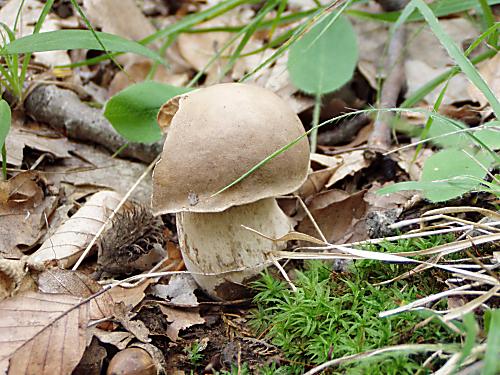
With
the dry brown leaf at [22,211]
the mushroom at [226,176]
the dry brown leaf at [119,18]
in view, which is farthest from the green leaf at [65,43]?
the dry brown leaf at [119,18]

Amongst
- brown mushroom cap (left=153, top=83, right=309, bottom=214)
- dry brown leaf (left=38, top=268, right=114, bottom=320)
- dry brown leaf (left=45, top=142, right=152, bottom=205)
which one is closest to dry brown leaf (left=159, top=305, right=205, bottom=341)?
dry brown leaf (left=38, top=268, right=114, bottom=320)

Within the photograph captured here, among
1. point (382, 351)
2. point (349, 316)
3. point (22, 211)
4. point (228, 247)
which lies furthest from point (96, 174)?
point (382, 351)

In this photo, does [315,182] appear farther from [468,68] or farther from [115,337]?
[115,337]

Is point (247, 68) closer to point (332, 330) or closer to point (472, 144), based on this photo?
point (472, 144)

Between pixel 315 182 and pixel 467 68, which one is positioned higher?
pixel 467 68

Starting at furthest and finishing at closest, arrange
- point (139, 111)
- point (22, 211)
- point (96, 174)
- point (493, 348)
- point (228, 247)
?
point (96, 174)
point (139, 111)
point (22, 211)
point (228, 247)
point (493, 348)

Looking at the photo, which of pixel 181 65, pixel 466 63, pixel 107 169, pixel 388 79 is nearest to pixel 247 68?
pixel 181 65
